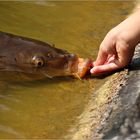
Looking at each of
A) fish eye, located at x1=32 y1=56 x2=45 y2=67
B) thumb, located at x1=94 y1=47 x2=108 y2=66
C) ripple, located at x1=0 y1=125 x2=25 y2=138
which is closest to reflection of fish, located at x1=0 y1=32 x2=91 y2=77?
fish eye, located at x1=32 y1=56 x2=45 y2=67

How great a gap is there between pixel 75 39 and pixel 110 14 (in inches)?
45.2

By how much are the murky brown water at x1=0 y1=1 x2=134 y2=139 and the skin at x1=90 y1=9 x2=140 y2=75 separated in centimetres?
15

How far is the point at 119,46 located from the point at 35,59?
0.91 metres

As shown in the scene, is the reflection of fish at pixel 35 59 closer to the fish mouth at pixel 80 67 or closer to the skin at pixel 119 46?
the fish mouth at pixel 80 67

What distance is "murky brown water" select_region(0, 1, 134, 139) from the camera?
3.46 metres

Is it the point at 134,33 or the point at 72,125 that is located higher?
the point at 134,33

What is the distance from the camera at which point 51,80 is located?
4.26 meters

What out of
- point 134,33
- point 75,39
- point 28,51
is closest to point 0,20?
point 75,39

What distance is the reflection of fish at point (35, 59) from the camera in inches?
170

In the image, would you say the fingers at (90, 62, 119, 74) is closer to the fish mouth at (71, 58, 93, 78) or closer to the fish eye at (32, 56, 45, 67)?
the fish mouth at (71, 58, 93, 78)

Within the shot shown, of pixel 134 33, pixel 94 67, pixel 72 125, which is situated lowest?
pixel 72 125

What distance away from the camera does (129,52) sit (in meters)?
3.85

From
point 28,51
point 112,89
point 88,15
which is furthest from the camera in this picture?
point 88,15

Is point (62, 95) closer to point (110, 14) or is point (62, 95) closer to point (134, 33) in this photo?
point (134, 33)
